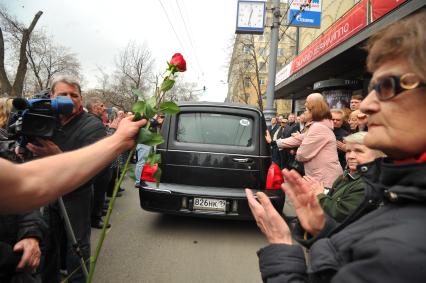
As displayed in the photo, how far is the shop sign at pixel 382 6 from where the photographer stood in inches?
260

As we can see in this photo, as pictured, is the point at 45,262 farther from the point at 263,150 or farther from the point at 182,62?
the point at 263,150

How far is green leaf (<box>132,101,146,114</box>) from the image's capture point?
146 cm

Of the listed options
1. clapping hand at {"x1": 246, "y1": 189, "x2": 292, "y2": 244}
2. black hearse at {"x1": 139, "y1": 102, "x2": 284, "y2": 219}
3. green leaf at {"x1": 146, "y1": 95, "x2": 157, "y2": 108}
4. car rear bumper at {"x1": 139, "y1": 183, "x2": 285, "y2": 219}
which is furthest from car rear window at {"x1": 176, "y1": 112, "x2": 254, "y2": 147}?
clapping hand at {"x1": 246, "y1": 189, "x2": 292, "y2": 244}

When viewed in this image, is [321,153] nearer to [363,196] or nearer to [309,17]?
[363,196]

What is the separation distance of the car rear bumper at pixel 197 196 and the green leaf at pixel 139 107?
2.98 metres

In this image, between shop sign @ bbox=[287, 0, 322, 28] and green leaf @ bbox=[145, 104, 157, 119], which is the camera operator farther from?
shop sign @ bbox=[287, 0, 322, 28]

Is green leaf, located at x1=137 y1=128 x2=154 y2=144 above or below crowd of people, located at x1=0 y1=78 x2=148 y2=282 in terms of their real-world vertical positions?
above

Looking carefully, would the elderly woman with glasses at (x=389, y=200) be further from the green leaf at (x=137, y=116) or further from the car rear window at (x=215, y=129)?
the car rear window at (x=215, y=129)

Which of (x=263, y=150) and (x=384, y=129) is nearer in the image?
(x=384, y=129)

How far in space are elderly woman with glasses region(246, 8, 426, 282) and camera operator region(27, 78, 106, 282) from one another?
192cm

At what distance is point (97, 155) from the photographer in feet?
4.48

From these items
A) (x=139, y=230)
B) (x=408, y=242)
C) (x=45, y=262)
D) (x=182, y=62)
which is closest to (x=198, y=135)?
(x=139, y=230)

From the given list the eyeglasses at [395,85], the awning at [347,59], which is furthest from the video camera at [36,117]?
the awning at [347,59]

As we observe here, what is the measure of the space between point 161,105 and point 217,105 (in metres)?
3.31
